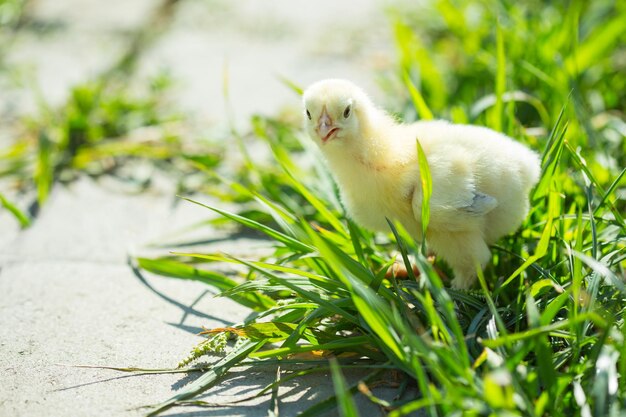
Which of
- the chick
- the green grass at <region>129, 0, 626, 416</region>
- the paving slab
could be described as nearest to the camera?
the green grass at <region>129, 0, 626, 416</region>

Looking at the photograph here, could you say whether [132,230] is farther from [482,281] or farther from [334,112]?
[482,281]

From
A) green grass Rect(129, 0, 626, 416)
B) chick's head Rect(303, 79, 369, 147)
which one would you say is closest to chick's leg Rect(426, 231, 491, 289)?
green grass Rect(129, 0, 626, 416)

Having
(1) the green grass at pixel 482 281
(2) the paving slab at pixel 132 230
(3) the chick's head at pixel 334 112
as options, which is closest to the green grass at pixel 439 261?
(1) the green grass at pixel 482 281

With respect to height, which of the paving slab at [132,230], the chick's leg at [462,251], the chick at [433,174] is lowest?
the paving slab at [132,230]

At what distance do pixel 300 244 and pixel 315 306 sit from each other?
0.97ft

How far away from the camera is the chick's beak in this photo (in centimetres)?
236

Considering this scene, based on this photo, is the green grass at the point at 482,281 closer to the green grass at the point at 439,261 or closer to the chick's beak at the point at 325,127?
the green grass at the point at 439,261

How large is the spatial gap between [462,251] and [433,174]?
298mm

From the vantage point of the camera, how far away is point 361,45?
5.15 meters

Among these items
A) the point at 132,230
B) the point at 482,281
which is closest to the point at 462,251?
the point at 482,281

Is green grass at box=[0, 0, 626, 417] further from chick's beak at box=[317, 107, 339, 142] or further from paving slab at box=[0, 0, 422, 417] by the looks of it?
chick's beak at box=[317, 107, 339, 142]

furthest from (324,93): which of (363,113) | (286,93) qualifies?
(286,93)

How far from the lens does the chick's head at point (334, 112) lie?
237 cm

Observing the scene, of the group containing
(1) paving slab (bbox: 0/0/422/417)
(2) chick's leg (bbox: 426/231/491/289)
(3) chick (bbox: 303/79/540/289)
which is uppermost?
(3) chick (bbox: 303/79/540/289)
